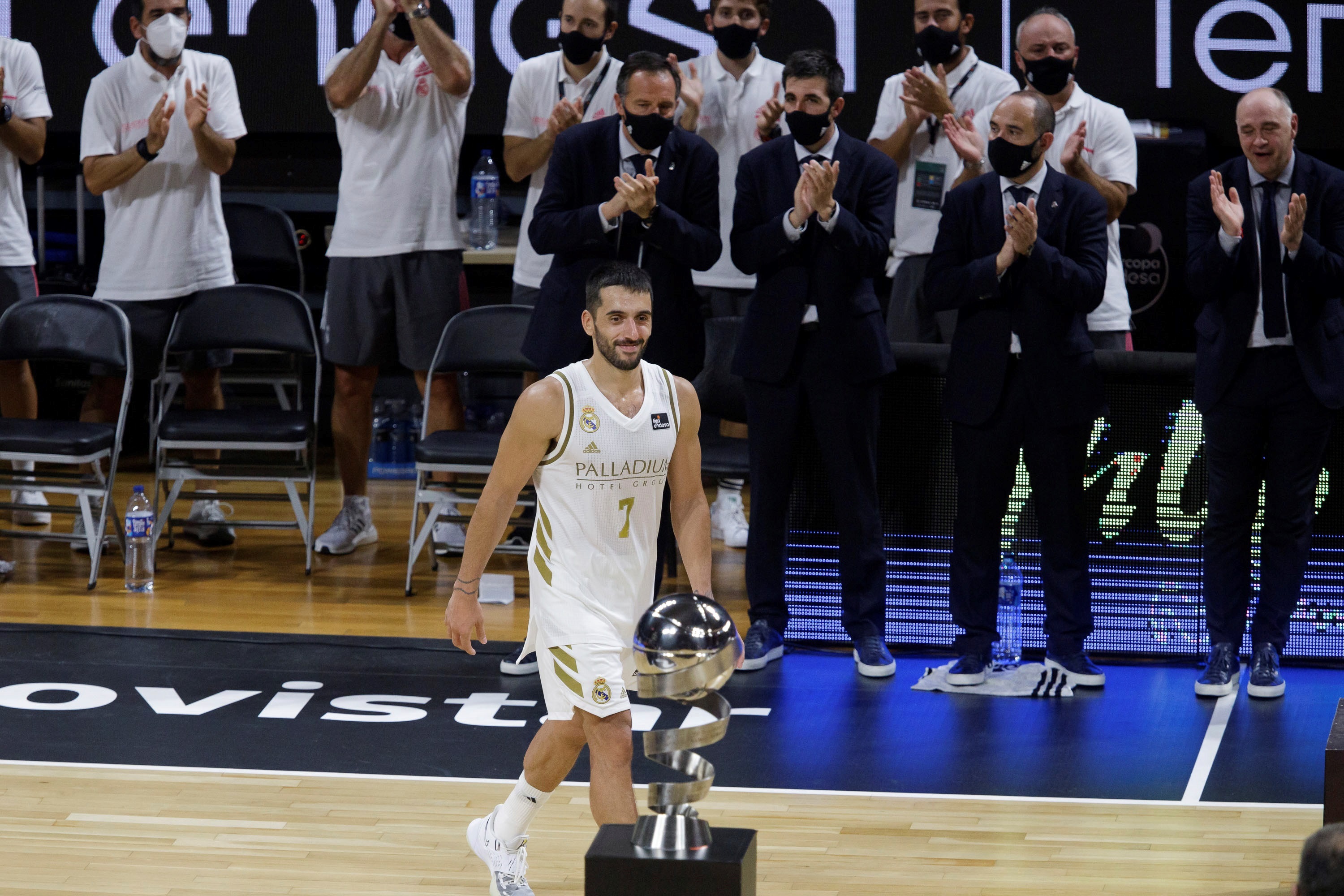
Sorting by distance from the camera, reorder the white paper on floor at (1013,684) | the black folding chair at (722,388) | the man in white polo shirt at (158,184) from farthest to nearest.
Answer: the man in white polo shirt at (158,184) → the black folding chair at (722,388) → the white paper on floor at (1013,684)

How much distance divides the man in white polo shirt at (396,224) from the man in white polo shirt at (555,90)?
0.31 metres

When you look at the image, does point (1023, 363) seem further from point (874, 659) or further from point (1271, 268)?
point (874, 659)

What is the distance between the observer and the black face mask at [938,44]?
716cm

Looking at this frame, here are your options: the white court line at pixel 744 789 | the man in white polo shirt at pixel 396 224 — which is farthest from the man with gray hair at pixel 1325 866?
the man in white polo shirt at pixel 396 224

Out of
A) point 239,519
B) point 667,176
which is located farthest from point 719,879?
point 239,519

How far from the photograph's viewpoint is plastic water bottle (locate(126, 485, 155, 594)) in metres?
7.54

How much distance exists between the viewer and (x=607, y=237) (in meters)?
6.45

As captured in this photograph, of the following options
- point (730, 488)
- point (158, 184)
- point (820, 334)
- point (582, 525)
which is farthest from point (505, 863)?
point (158, 184)

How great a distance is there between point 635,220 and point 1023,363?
1532 millimetres

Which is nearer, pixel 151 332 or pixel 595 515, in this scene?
pixel 595 515

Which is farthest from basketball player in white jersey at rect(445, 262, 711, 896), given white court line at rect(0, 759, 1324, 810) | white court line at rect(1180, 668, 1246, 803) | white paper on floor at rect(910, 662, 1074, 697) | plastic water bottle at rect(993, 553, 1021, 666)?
plastic water bottle at rect(993, 553, 1021, 666)

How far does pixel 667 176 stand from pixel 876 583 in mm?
1721

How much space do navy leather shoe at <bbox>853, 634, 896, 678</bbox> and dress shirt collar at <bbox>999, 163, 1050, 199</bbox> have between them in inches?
67.6

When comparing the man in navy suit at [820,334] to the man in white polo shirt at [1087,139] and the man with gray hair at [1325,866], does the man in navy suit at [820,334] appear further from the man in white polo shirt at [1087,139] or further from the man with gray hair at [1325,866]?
the man with gray hair at [1325,866]
